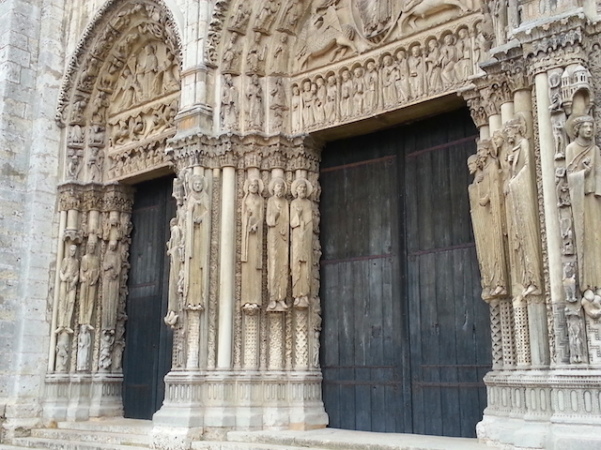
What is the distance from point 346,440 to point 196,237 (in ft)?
9.05

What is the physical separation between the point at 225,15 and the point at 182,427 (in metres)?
4.67

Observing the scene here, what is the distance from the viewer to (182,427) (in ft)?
24.8

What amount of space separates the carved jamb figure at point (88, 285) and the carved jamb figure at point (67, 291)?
0.10 m

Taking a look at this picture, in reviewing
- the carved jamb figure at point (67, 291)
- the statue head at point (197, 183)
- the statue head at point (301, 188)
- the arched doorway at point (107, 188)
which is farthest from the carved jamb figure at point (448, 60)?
the carved jamb figure at point (67, 291)

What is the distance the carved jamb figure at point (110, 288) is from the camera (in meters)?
9.95

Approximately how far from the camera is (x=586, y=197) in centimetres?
540

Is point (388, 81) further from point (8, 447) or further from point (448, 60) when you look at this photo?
point (8, 447)

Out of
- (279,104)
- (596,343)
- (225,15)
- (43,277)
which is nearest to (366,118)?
(279,104)

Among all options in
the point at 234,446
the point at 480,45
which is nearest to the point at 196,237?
the point at 234,446

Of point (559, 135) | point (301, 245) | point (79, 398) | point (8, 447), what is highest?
point (559, 135)

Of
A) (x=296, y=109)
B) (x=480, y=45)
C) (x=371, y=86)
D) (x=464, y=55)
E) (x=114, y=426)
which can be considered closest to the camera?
(x=480, y=45)

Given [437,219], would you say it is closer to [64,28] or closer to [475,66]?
[475,66]

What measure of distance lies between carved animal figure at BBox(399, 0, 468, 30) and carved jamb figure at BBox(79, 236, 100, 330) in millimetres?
5310

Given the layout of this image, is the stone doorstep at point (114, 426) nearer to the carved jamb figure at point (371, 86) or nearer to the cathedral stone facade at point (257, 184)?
the cathedral stone facade at point (257, 184)
